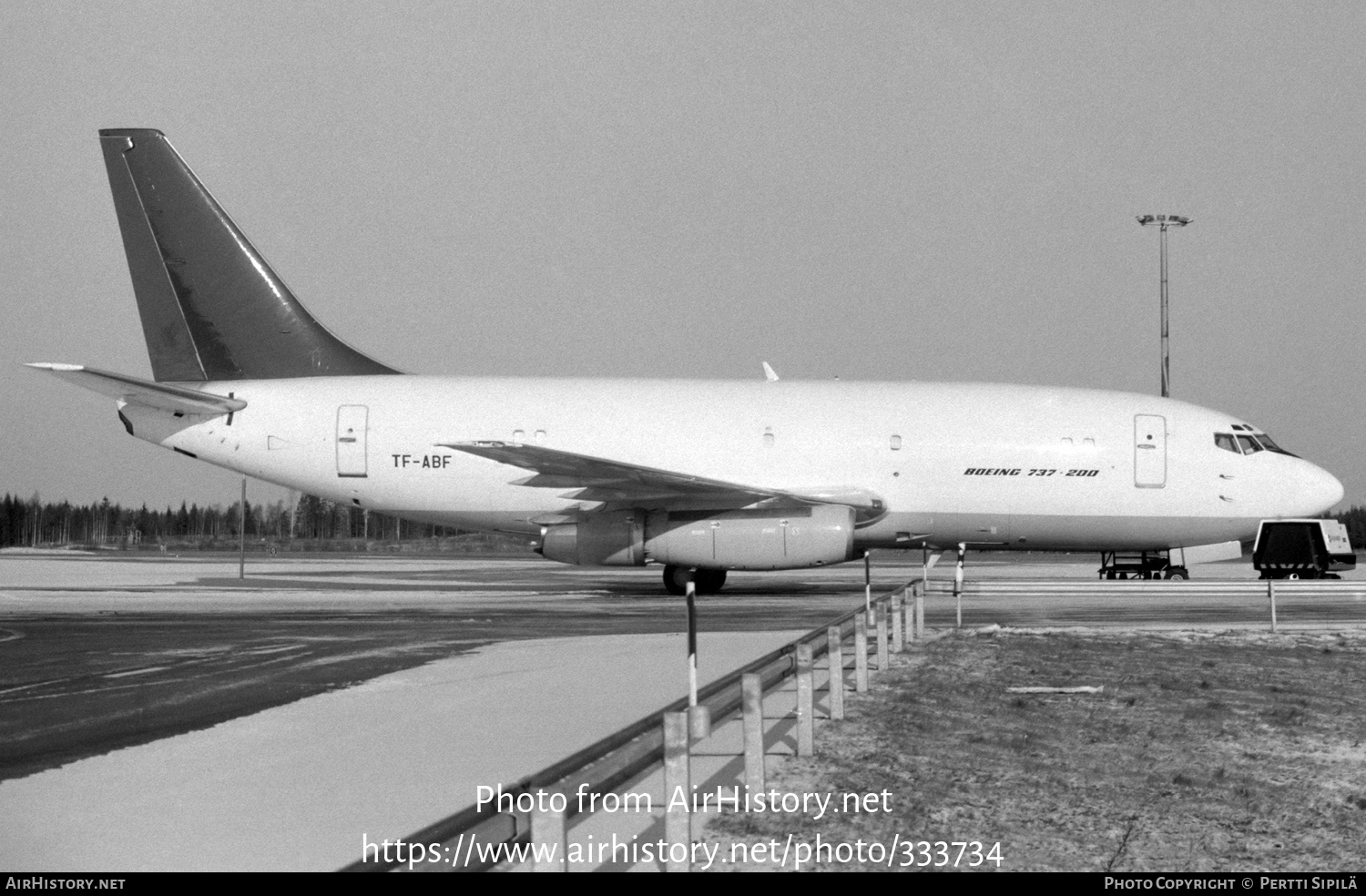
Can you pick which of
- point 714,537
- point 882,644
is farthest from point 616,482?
point 882,644

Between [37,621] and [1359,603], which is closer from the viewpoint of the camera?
[37,621]

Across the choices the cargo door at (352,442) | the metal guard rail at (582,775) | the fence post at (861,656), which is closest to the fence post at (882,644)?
the fence post at (861,656)

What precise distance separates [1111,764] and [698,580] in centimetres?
1793

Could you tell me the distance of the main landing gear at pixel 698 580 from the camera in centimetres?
2640

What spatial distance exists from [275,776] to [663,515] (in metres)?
16.5

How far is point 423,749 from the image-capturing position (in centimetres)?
923

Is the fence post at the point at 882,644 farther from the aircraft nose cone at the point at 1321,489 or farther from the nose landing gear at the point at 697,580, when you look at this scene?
the aircraft nose cone at the point at 1321,489

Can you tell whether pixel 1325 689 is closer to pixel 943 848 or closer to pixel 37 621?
pixel 943 848

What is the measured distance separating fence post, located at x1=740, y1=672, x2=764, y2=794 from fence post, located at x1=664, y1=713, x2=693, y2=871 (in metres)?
1.09

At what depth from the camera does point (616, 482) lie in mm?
24531

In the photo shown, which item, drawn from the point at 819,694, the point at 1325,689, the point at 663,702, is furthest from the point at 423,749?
the point at 1325,689

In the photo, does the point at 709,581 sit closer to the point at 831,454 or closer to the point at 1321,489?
the point at 831,454

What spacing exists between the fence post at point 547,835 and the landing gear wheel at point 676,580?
21397 millimetres

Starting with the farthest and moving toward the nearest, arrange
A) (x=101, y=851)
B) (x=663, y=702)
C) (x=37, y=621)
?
(x=37, y=621) → (x=663, y=702) → (x=101, y=851)
